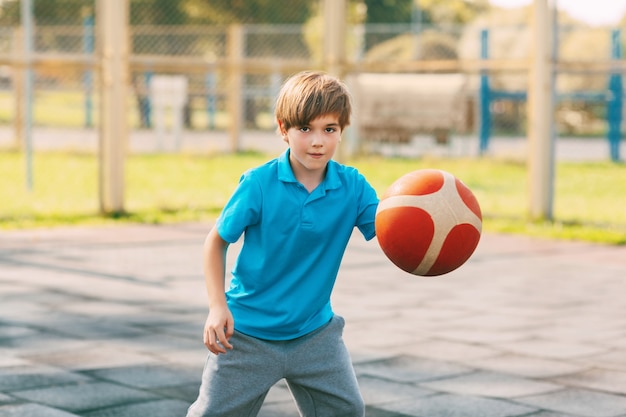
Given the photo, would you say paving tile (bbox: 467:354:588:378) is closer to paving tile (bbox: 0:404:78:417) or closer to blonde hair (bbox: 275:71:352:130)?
paving tile (bbox: 0:404:78:417)

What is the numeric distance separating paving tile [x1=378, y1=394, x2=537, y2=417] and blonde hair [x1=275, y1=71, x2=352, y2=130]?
1.42m

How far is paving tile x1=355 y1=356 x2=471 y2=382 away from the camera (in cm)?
478

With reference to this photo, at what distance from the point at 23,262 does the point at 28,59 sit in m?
3.57

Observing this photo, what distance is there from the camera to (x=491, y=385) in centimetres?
462

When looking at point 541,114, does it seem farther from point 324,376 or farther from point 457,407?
point 324,376

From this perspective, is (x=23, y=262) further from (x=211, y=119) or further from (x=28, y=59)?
(x=211, y=119)

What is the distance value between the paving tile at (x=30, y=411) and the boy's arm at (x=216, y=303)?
1.13m

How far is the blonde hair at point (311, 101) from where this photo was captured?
3172 millimetres

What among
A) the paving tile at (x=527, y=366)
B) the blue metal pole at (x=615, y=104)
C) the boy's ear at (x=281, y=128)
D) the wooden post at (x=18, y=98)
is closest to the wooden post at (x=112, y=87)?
the paving tile at (x=527, y=366)

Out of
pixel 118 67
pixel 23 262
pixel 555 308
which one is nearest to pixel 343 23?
pixel 118 67

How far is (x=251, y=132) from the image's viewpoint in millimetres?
25688

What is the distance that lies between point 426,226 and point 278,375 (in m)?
0.62

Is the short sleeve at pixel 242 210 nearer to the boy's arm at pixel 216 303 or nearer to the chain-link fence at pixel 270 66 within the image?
the boy's arm at pixel 216 303

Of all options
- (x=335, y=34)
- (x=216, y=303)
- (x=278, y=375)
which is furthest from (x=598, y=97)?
(x=216, y=303)
